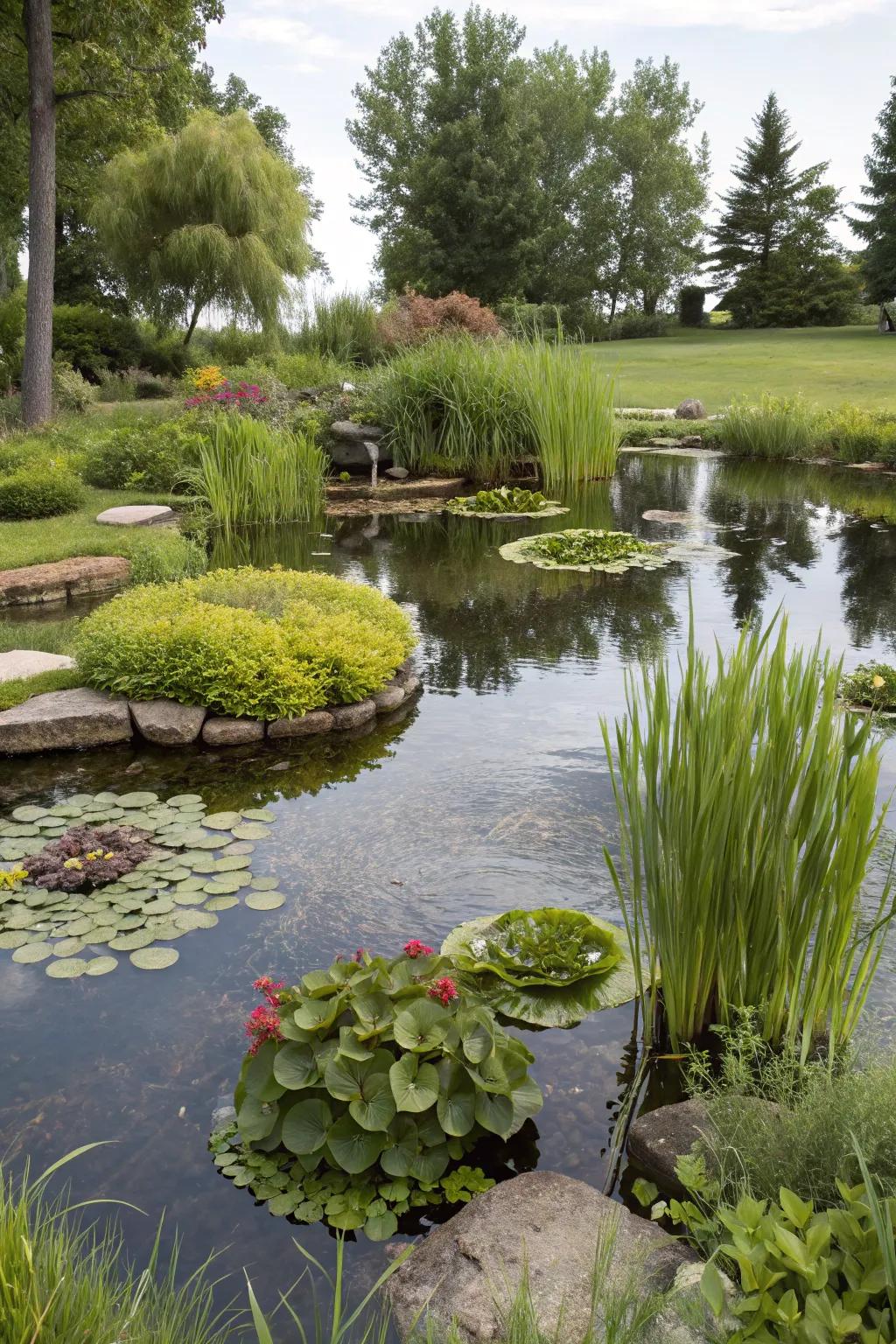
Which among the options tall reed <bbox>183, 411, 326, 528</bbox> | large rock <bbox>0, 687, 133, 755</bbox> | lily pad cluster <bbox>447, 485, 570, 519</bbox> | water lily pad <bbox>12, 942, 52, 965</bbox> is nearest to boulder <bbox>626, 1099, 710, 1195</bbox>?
water lily pad <bbox>12, 942, 52, 965</bbox>

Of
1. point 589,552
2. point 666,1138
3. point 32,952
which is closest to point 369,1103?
point 666,1138

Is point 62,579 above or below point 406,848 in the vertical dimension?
above

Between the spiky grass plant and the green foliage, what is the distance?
584 inches

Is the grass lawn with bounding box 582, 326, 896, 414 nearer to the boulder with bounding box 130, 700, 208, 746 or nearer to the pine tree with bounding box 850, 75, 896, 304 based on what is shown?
the pine tree with bounding box 850, 75, 896, 304

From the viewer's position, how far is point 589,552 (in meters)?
9.99

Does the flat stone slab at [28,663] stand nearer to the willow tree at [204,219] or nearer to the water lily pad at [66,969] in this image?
the water lily pad at [66,969]

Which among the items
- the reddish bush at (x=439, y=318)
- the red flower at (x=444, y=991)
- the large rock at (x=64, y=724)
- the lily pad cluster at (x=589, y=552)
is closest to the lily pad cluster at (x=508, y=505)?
the lily pad cluster at (x=589, y=552)

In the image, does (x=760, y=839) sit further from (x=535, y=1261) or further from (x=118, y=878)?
(x=118, y=878)

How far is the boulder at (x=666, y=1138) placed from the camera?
2594 mm

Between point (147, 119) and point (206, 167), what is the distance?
5207mm

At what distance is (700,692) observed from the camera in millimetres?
2848

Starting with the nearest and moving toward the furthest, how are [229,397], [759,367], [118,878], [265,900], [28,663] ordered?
[265,900] → [118,878] → [28,663] → [229,397] → [759,367]

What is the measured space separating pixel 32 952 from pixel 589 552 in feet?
24.1

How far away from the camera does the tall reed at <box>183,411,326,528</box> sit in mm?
11211
